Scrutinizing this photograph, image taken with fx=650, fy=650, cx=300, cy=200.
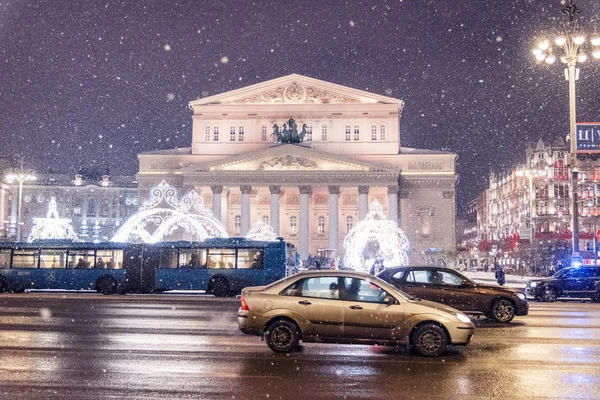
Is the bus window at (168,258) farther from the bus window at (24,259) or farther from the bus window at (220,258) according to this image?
the bus window at (24,259)

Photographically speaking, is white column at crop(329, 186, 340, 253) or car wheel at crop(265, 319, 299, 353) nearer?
car wheel at crop(265, 319, 299, 353)

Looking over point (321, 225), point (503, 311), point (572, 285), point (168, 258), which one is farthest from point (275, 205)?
point (503, 311)

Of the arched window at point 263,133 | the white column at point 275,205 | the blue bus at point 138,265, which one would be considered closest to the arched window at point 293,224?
the white column at point 275,205

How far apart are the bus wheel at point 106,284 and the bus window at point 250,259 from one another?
6094mm

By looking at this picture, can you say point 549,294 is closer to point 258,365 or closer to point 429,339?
point 429,339

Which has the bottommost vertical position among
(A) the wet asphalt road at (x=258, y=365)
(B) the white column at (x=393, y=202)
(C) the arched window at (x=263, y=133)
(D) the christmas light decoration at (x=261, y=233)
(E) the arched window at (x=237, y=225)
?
(A) the wet asphalt road at (x=258, y=365)

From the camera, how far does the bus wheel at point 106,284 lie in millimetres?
30734

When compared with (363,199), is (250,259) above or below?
below

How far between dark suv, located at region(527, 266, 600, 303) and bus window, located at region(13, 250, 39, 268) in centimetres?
2316

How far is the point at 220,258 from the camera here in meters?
30.7

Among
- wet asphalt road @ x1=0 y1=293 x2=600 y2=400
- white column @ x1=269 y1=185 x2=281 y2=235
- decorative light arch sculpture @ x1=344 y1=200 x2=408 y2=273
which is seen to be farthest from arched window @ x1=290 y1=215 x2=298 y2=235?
wet asphalt road @ x1=0 y1=293 x2=600 y2=400

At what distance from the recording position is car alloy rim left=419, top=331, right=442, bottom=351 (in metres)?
11.9

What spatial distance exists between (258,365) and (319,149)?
183ft

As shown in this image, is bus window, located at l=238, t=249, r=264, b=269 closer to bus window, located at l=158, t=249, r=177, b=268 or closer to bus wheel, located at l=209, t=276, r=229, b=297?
bus wheel, located at l=209, t=276, r=229, b=297
